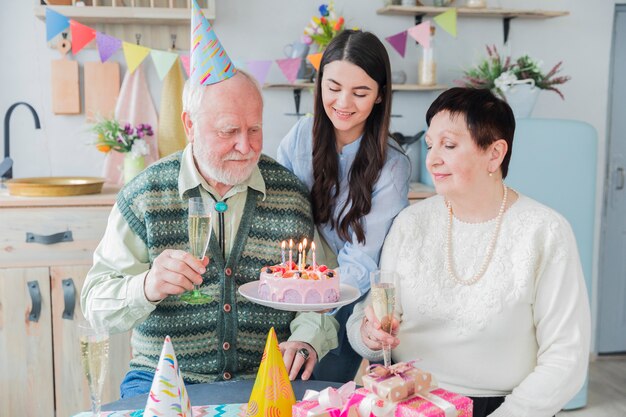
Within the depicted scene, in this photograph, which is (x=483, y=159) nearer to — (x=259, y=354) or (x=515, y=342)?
(x=515, y=342)

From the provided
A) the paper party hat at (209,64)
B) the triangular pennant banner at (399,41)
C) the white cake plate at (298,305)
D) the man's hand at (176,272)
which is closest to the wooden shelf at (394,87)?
the triangular pennant banner at (399,41)

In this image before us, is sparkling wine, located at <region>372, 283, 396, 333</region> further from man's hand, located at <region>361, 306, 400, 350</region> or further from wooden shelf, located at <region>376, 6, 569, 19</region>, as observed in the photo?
wooden shelf, located at <region>376, 6, 569, 19</region>

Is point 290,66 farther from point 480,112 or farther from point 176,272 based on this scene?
point 176,272

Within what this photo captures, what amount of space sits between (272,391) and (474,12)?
2.91 metres

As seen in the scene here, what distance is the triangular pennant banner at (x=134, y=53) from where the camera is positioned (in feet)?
10.3

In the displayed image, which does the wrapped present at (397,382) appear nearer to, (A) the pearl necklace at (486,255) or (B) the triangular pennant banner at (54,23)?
(A) the pearl necklace at (486,255)

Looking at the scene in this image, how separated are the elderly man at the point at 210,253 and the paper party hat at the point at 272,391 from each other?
0.40m

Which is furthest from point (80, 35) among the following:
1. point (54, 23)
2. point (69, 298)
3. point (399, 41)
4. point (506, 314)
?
point (506, 314)

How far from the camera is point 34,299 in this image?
2896mm

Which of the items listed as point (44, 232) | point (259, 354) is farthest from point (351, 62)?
point (44, 232)

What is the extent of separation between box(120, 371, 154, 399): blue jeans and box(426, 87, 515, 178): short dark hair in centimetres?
103

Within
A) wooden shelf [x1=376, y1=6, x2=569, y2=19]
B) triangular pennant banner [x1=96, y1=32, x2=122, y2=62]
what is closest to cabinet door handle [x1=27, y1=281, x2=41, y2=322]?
triangular pennant banner [x1=96, y1=32, x2=122, y2=62]

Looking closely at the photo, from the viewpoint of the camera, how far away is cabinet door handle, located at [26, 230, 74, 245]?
2879 mm

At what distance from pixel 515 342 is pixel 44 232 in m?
2.13
